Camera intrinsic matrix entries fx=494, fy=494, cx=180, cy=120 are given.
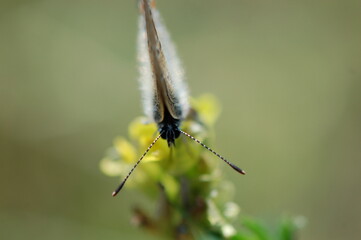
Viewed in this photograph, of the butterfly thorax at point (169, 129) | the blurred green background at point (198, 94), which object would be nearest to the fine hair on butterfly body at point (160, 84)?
the butterfly thorax at point (169, 129)

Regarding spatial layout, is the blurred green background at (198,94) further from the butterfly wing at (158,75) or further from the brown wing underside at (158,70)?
the brown wing underside at (158,70)

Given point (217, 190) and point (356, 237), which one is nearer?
point (217, 190)

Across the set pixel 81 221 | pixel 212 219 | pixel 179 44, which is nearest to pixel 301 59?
pixel 179 44

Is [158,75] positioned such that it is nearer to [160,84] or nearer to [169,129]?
[160,84]

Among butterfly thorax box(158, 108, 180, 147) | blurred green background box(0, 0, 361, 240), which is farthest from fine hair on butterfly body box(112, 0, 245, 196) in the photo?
blurred green background box(0, 0, 361, 240)

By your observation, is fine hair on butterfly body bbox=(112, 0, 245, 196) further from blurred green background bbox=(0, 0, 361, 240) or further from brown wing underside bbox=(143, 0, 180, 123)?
blurred green background bbox=(0, 0, 361, 240)

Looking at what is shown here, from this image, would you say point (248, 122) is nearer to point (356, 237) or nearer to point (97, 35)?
point (356, 237)
